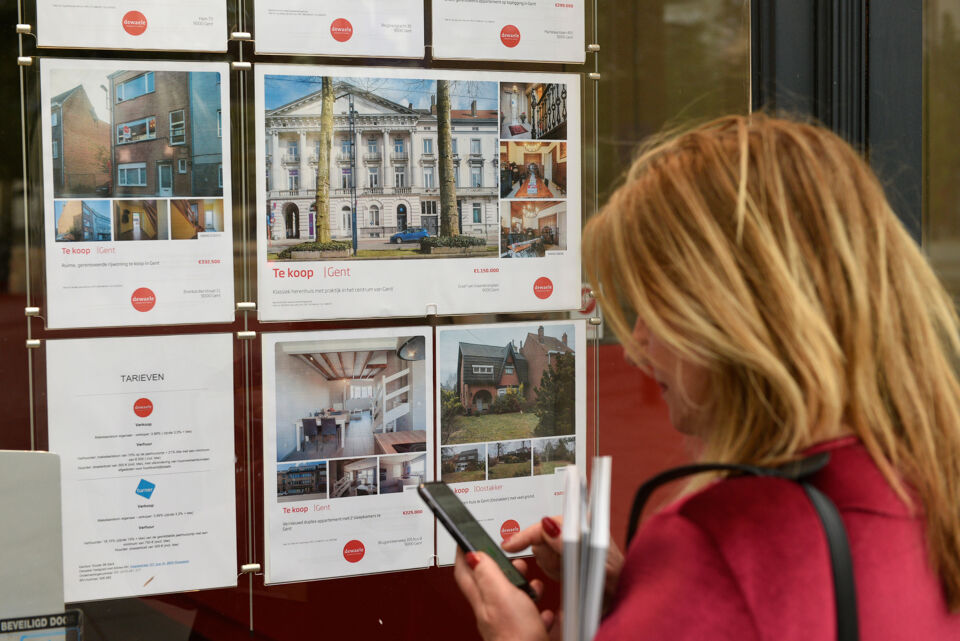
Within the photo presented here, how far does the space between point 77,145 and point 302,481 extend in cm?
108

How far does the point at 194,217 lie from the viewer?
247 cm

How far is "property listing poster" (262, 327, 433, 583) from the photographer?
2.59 metres

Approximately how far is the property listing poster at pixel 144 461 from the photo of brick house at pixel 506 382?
0.63 meters

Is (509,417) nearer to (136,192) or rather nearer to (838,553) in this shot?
(136,192)

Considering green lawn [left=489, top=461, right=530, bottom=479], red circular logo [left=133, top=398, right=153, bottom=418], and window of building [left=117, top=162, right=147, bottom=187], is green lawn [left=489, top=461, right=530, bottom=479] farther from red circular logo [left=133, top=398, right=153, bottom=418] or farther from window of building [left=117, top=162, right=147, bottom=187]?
window of building [left=117, top=162, right=147, bottom=187]

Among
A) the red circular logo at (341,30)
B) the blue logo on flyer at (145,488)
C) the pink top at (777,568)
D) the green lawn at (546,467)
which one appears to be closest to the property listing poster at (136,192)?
the red circular logo at (341,30)

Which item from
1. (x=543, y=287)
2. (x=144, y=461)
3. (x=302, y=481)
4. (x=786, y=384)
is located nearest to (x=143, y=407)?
(x=144, y=461)

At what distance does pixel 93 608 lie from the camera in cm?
248

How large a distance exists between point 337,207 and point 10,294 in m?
0.87

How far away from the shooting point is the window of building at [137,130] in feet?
7.89

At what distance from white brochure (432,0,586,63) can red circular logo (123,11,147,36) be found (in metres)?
0.79

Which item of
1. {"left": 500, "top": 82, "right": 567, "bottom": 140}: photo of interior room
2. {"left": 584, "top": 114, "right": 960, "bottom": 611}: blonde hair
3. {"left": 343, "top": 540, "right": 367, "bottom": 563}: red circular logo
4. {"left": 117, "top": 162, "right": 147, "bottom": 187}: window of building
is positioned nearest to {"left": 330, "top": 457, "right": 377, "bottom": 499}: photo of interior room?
{"left": 343, "top": 540, "right": 367, "bottom": 563}: red circular logo

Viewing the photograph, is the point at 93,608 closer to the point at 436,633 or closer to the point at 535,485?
the point at 436,633

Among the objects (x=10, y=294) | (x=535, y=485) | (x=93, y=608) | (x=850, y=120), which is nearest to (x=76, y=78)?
(x=10, y=294)
